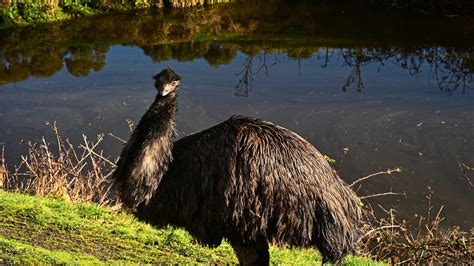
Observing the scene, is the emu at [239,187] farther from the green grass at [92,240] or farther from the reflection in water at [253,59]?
the reflection in water at [253,59]

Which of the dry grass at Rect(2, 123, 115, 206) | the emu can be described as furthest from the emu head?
the dry grass at Rect(2, 123, 115, 206)

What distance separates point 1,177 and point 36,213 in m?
2.06

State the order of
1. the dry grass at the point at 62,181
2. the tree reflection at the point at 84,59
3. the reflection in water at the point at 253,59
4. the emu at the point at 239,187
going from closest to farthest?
the emu at the point at 239,187, the dry grass at the point at 62,181, the reflection in water at the point at 253,59, the tree reflection at the point at 84,59

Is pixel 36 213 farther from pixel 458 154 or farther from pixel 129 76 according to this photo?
pixel 129 76

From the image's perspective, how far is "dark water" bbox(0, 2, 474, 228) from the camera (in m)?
10.9

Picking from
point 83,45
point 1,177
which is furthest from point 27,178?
point 83,45

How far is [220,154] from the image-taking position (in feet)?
17.5

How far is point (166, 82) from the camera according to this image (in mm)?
5719

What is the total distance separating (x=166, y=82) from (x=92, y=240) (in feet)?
6.93

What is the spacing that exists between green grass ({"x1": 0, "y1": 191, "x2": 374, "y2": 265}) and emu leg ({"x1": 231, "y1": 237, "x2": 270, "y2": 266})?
3.83ft

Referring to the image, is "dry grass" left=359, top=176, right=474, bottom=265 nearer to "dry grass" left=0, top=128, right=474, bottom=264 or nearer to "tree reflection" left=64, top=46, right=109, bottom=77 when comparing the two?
"dry grass" left=0, top=128, right=474, bottom=264

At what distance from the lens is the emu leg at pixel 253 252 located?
18.2 feet

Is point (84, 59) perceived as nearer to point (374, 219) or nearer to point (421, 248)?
point (374, 219)

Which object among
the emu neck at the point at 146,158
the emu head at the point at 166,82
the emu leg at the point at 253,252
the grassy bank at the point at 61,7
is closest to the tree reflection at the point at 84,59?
the grassy bank at the point at 61,7
